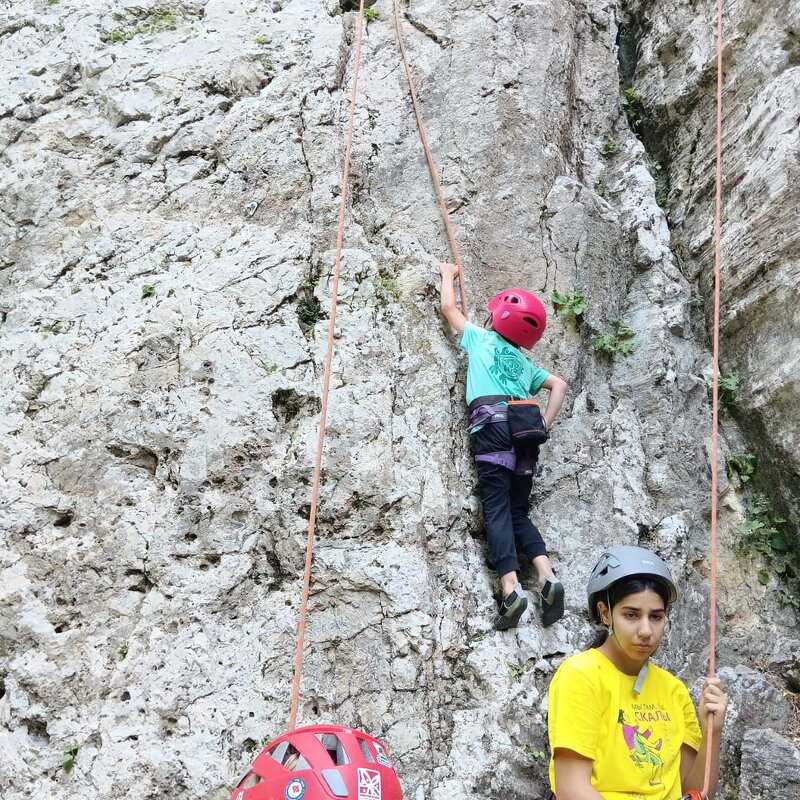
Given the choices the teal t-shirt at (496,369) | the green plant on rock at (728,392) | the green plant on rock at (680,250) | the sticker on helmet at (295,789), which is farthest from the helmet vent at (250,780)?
the green plant on rock at (680,250)

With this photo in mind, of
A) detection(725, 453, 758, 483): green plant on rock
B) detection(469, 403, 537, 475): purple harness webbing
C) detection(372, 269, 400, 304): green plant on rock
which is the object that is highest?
detection(372, 269, 400, 304): green plant on rock

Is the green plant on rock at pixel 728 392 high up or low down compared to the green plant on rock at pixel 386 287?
down

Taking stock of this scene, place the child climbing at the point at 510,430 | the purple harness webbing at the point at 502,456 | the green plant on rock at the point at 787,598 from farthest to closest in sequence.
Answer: the green plant on rock at the point at 787,598, the purple harness webbing at the point at 502,456, the child climbing at the point at 510,430

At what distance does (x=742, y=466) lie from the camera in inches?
230

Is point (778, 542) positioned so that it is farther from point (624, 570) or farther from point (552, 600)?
point (624, 570)

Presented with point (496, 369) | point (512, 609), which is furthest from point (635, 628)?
point (496, 369)

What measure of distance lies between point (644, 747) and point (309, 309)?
3.50 metres

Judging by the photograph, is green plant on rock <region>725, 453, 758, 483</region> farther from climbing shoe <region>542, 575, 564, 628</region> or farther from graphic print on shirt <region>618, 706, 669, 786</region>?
graphic print on shirt <region>618, 706, 669, 786</region>

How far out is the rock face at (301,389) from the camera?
14.3 ft

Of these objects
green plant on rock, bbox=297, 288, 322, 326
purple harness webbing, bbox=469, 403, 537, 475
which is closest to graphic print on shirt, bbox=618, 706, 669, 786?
purple harness webbing, bbox=469, 403, 537, 475

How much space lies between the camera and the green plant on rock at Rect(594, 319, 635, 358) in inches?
236

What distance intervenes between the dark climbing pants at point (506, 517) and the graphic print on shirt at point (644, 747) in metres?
1.30

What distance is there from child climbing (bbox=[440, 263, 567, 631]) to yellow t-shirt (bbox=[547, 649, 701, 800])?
0.99 meters

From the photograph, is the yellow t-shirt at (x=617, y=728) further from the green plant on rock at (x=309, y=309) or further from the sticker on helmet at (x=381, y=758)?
the green plant on rock at (x=309, y=309)
